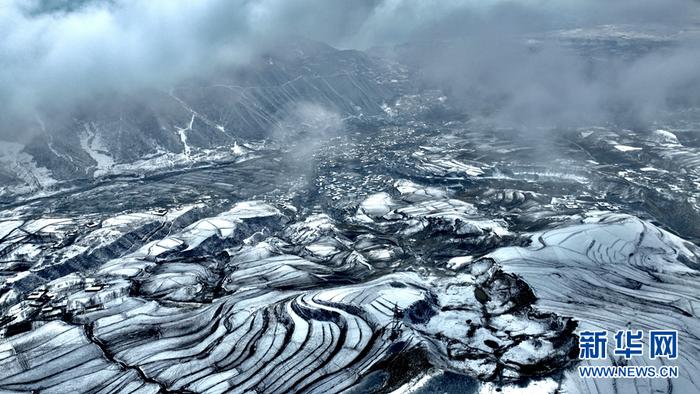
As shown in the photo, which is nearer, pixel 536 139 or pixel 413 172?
pixel 413 172

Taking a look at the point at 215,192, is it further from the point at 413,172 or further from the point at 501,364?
the point at 501,364

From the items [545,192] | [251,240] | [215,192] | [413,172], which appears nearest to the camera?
[251,240]

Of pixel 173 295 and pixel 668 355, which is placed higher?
pixel 173 295

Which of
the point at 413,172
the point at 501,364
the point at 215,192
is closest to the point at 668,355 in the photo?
the point at 501,364

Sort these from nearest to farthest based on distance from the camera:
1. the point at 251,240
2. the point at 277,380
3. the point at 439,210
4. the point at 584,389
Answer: the point at 584,389 < the point at 277,380 < the point at 251,240 < the point at 439,210

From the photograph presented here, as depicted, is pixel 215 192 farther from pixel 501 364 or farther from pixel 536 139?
pixel 536 139

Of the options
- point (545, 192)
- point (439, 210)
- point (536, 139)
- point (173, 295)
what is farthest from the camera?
point (536, 139)

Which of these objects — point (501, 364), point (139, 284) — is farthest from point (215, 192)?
point (501, 364)

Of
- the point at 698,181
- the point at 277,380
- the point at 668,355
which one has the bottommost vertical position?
the point at 698,181

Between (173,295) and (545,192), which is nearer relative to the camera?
(173,295)
